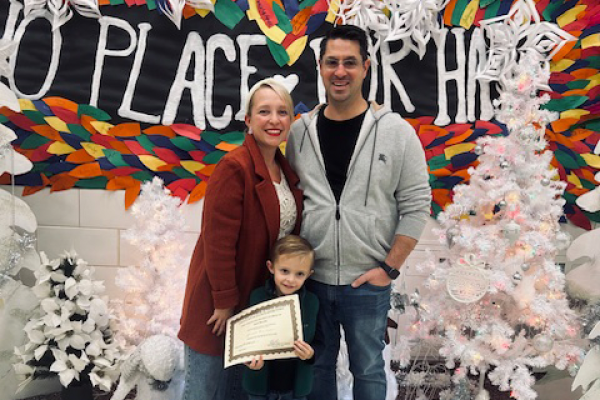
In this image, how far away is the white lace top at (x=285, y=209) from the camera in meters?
1.72

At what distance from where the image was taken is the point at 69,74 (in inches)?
108

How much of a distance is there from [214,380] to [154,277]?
2.93ft

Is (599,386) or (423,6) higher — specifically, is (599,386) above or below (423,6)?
below

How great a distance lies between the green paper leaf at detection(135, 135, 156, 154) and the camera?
2.77m

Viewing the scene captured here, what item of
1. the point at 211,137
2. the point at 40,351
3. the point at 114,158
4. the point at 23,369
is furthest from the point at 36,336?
the point at 211,137

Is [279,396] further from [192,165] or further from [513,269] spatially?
[192,165]

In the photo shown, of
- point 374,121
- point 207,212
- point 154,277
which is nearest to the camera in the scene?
point 207,212

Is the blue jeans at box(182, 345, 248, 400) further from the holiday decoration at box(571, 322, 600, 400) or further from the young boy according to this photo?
the holiday decoration at box(571, 322, 600, 400)

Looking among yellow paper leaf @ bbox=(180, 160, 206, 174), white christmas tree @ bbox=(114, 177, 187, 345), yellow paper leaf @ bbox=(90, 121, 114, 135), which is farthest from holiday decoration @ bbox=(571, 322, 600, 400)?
yellow paper leaf @ bbox=(90, 121, 114, 135)

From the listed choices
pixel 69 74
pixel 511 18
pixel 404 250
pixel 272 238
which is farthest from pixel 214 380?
pixel 511 18

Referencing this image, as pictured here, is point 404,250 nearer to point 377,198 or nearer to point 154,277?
point 377,198

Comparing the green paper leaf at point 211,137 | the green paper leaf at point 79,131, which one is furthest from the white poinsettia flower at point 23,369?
the green paper leaf at point 211,137

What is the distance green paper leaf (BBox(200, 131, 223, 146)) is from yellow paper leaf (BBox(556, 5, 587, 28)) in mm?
2041

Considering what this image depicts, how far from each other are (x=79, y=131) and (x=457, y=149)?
2210mm
